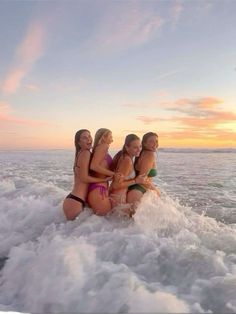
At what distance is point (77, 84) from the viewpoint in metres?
4.84

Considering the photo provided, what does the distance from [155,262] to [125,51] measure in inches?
97.1

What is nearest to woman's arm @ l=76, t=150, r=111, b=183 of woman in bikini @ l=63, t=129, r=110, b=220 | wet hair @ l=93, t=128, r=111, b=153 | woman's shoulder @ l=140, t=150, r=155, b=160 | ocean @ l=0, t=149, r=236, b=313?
woman in bikini @ l=63, t=129, r=110, b=220

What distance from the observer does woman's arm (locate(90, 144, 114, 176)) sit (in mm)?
3451

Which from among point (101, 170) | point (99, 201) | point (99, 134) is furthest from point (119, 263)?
point (99, 134)

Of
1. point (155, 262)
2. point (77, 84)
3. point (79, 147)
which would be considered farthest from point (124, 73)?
point (155, 262)

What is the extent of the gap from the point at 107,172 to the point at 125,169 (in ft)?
0.55

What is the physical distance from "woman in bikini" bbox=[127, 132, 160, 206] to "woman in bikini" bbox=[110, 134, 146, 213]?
0.06 m

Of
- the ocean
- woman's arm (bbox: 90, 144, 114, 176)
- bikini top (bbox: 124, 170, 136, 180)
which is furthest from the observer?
bikini top (bbox: 124, 170, 136, 180)

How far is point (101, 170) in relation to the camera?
347 cm

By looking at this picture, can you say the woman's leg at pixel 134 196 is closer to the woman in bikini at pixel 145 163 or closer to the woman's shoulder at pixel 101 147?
the woman in bikini at pixel 145 163

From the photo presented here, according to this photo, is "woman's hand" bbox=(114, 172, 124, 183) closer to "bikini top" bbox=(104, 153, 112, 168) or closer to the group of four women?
the group of four women

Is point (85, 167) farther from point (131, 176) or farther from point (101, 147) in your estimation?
point (131, 176)

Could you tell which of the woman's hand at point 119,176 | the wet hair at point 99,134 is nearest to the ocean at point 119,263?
the woman's hand at point 119,176

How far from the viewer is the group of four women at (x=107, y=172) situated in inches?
137
